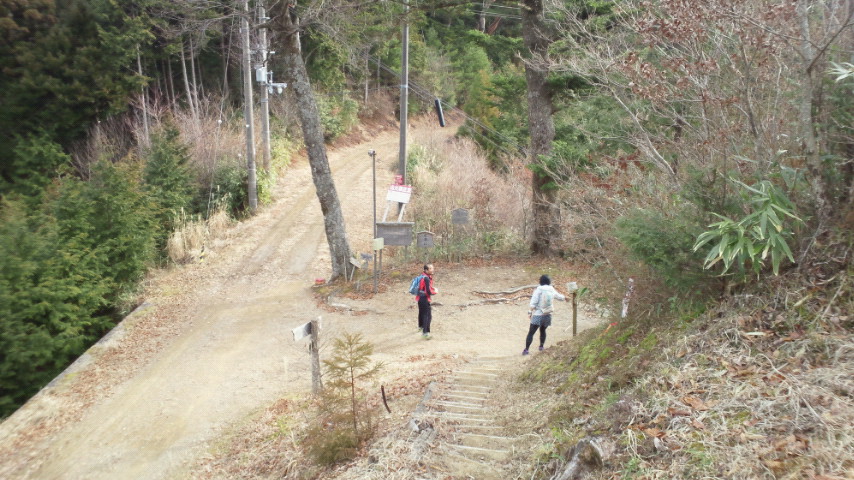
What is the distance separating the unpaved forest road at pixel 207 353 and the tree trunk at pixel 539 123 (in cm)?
174

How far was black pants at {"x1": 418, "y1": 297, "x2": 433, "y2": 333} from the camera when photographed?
11.3 meters

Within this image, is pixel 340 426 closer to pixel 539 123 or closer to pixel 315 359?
pixel 315 359

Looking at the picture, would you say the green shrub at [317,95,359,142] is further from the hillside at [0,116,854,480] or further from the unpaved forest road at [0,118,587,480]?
the hillside at [0,116,854,480]

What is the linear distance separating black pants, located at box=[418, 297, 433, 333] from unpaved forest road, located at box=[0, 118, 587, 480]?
1.06 feet

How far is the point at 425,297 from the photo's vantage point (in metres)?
11.2

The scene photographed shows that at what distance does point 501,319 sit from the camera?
12695 mm

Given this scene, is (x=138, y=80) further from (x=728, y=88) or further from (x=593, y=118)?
(x=728, y=88)

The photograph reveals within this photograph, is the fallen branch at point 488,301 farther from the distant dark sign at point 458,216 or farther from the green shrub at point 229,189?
the green shrub at point 229,189

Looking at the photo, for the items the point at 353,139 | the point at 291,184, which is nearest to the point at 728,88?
the point at 291,184

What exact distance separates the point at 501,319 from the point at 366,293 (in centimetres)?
363

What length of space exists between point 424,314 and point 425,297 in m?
0.46

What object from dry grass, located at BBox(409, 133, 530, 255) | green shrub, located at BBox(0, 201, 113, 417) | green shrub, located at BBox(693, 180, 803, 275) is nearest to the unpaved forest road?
green shrub, located at BBox(0, 201, 113, 417)

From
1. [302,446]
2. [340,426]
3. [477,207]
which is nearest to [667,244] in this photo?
[340,426]

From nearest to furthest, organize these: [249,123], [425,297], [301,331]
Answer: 1. [301,331]
2. [425,297]
3. [249,123]
